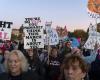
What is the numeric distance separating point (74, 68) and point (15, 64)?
113 centimetres

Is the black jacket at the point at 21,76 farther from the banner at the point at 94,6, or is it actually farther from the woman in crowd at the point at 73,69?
the banner at the point at 94,6

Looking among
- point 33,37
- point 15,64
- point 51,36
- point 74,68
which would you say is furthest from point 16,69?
point 51,36

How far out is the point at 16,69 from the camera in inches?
236

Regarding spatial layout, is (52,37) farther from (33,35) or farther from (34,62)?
→ (34,62)

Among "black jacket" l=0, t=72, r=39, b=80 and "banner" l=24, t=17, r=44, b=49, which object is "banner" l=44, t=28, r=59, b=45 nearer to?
"banner" l=24, t=17, r=44, b=49

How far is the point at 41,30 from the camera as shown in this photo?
13.2 meters

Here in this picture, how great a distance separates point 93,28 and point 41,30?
2.75 metres

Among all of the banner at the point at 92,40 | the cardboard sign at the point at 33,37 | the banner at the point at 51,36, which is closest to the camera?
the cardboard sign at the point at 33,37

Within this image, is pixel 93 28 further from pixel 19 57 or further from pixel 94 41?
pixel 19 57

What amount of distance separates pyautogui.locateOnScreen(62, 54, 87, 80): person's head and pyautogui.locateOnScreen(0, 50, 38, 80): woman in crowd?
0.98 metres

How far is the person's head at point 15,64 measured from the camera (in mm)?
5971

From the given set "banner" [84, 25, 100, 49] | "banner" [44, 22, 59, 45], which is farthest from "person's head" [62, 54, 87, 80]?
"banner" [44, 22, 59, 45]

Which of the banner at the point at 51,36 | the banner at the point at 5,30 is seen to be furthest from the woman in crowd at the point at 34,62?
the banner at the point at 51,36

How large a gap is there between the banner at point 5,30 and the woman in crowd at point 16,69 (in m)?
7.40
